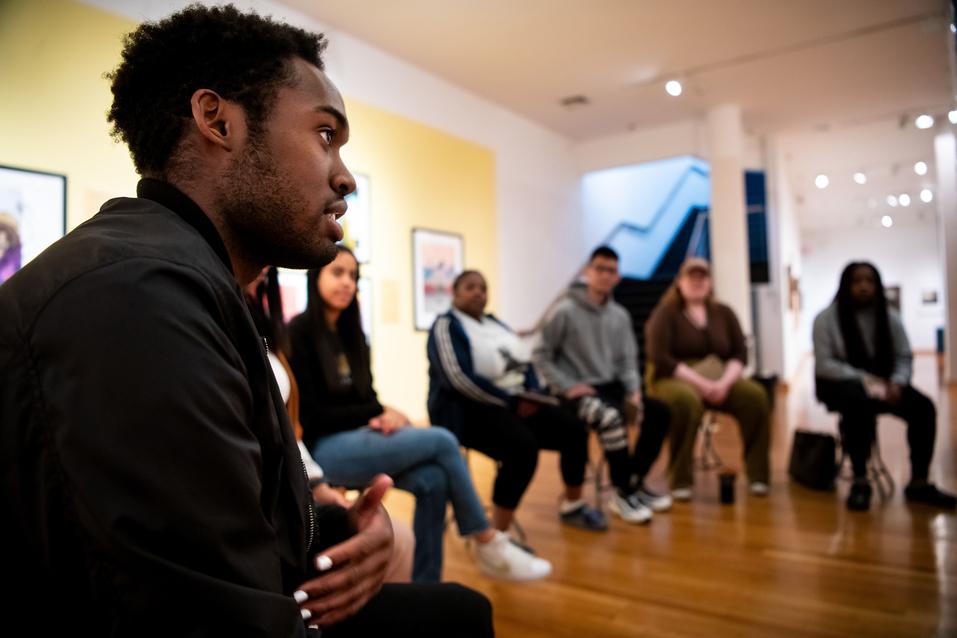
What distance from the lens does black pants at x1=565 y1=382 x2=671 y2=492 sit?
10.8ft

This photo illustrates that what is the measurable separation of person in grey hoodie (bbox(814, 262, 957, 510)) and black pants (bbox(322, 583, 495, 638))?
3033 mm

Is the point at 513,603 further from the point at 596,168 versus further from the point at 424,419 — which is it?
the point at 596,168

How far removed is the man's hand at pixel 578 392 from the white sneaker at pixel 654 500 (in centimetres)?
61

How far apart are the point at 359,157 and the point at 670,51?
3237 millimetres

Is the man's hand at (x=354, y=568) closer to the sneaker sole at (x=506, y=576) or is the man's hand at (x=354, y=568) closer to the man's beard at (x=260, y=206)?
the man's beard at (x=260, y=206)

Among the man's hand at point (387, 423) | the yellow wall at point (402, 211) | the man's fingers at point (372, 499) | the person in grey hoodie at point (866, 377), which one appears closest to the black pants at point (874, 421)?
the person in grey hoodie at point (866, 377)

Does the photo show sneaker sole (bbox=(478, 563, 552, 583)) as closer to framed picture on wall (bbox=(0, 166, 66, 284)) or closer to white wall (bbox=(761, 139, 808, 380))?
framed picture on wall (bbox=(0, 166, 66, 284))

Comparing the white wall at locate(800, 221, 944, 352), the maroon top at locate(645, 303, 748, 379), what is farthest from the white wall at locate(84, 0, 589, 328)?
the white wall at locate(800, 221, 944, 352)

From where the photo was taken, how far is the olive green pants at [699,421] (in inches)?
146

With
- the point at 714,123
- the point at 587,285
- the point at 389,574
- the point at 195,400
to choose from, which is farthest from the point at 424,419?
the point at 195,400

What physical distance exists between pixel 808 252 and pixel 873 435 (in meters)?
17.0

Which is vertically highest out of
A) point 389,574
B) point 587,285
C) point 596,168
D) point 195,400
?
point 596,168

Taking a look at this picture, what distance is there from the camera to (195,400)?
580mm

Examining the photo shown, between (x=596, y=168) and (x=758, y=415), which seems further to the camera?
(x=596, y=168)
